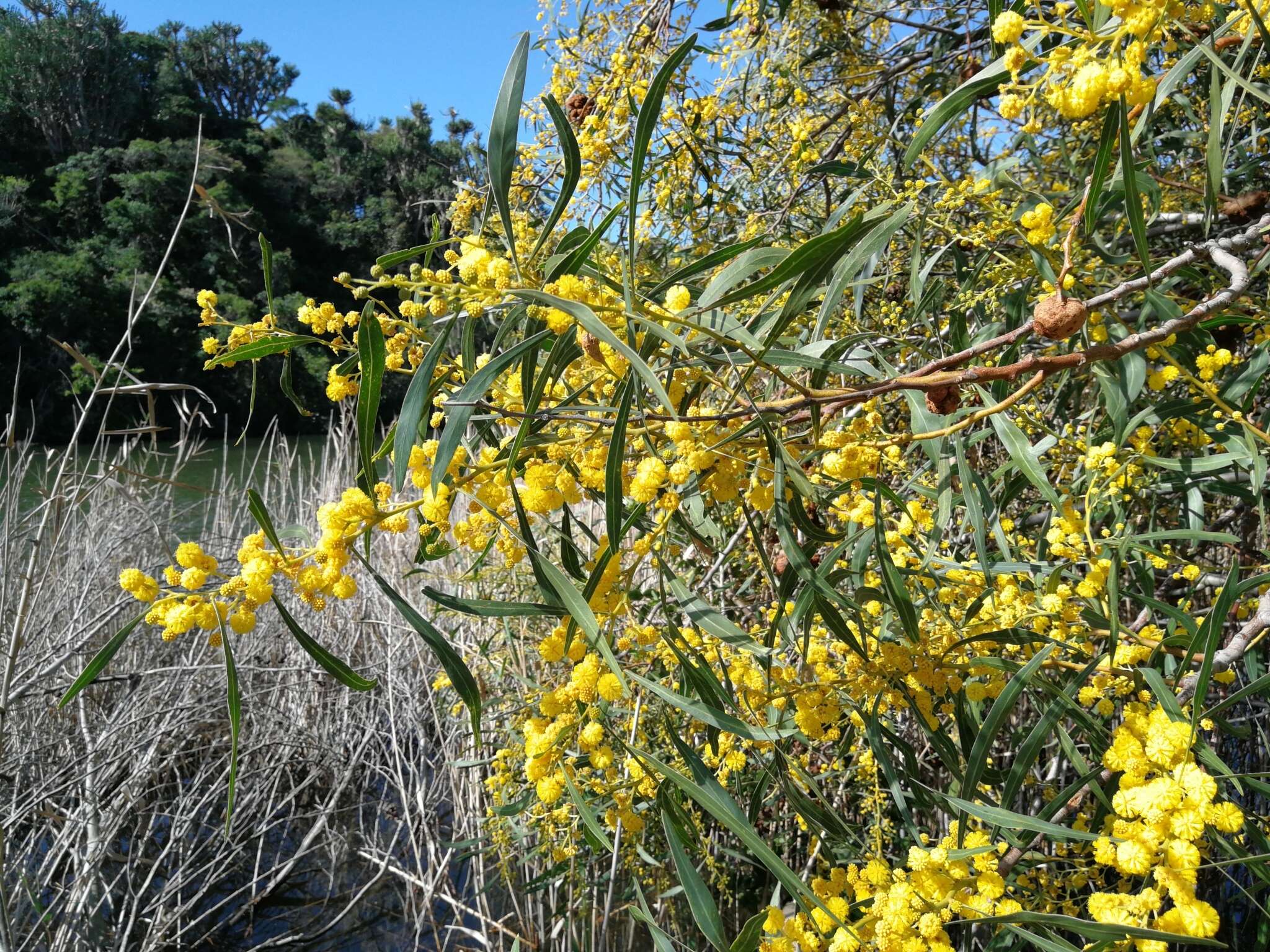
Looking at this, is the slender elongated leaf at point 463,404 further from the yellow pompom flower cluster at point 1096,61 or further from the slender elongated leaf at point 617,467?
the yellow pompom flower cluster at point 1096,61

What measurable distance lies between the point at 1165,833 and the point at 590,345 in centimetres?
56

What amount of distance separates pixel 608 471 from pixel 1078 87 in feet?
1.30

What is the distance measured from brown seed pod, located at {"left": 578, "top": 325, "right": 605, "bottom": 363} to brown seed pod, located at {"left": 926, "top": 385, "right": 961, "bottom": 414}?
0.89 feet

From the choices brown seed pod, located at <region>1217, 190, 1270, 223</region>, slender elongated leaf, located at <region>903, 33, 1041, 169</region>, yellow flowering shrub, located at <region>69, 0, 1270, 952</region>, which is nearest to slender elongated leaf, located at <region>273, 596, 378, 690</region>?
yellow flowering shrub, located at <region>69, 0, 1270, 952</region>

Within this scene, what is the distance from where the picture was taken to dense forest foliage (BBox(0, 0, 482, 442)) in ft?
50.5

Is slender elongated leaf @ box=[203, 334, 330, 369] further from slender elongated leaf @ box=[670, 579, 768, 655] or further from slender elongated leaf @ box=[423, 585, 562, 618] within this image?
slender elongated leaf @ box=[670, 579, 768, 655]

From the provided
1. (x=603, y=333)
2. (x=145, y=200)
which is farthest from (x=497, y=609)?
(x=145, y=200)

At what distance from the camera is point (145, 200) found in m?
17.8

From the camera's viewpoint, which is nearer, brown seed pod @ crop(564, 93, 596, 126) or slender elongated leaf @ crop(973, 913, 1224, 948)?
slender elongated leaf @ crop(973, 913, 1224, 948)

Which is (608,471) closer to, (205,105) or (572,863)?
(572,863)

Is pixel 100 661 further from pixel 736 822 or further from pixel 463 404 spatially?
pixel 736 822

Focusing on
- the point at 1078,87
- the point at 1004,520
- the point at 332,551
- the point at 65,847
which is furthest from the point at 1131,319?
the point at 65,847

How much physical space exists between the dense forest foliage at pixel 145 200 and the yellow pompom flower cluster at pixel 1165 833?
11956mm

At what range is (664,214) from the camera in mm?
1857
